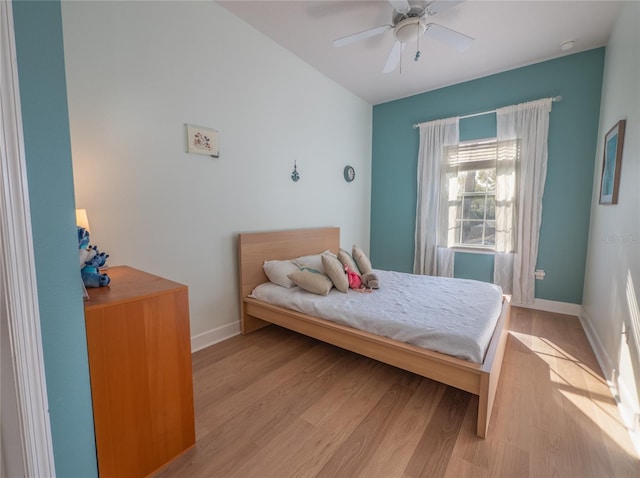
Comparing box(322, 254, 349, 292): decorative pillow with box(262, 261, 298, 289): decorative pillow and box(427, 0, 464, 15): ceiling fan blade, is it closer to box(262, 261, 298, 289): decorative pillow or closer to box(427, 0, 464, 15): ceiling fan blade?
box(262, 261, 298, 289): decorative pillow

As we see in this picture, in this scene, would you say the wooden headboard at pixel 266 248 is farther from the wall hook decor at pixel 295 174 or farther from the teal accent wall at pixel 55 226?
the teal accent wall at pixel 55 226

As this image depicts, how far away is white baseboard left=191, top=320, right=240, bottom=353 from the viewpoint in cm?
228

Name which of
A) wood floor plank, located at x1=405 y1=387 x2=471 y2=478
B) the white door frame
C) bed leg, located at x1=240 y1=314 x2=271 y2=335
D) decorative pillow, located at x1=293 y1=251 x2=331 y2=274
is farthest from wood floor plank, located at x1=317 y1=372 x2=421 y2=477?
bed leg, located at x1=240 y1=314 x2=271 y2=335

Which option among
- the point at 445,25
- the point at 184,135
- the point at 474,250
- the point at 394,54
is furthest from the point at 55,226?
the point at 474,250

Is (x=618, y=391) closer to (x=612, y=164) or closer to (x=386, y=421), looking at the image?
(x=386, y=421)

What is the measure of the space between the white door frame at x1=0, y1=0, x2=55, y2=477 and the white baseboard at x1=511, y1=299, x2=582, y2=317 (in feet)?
13.7

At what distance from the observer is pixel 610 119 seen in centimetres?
A: 241

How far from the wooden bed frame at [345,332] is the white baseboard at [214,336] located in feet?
0.31

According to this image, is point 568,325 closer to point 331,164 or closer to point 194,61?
point 331,164

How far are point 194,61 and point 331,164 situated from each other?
6.34 feet

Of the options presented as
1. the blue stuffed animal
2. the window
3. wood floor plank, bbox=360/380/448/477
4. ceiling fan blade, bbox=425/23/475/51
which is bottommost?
wood floor plank, bbox=360/380/448/477

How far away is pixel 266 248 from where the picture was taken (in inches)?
106

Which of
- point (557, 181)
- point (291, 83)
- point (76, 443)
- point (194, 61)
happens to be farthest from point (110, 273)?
point (557, 181)

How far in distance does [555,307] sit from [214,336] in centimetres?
377
